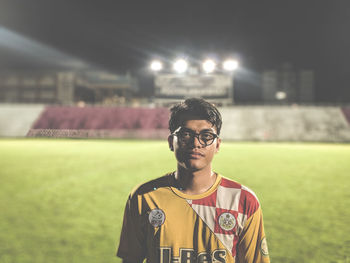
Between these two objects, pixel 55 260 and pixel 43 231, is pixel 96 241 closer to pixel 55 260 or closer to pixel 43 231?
pixel 55 260

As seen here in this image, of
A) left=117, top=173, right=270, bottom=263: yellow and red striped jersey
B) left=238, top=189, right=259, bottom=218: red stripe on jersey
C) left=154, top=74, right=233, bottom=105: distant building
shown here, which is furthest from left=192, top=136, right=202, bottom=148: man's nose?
left=154, top=74, right=233, bottom=105: distant building

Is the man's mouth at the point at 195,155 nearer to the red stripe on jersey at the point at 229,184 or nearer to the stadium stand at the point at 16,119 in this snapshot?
the red stripe on jersey at the point at 229,184

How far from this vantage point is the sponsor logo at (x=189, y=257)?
1551 mm

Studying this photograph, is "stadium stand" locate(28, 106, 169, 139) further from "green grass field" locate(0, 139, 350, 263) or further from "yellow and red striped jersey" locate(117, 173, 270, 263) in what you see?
"yellow and red striped jersey" locate(117, 173, 270, 263)

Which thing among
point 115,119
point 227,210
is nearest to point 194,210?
point 227,210

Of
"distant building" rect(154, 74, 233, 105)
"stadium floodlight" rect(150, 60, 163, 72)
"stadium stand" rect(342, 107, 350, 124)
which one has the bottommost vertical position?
"stadium stand" rect(342, 107, 350, 124)

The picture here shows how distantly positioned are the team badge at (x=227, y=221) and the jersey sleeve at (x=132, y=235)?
0.52m

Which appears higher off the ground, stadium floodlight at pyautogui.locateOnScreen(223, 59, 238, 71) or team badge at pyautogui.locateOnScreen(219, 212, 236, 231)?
stadium floodlight at pyautogui.locateOnScreen(223, 59, 238, 71)

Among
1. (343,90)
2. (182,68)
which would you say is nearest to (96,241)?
(182,68)

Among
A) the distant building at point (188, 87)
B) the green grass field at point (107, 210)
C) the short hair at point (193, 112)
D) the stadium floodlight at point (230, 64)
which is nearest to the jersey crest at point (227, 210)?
the short hair at point (193, 112)

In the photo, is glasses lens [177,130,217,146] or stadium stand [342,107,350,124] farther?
stadium stand [342,107,350,124]

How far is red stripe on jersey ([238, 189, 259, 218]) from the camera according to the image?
5.28ft

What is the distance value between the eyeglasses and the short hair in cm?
6

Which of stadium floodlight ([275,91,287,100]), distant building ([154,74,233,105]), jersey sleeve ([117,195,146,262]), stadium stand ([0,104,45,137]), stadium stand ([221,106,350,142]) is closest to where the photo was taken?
jersey sleeve ([117,195,146,262])
